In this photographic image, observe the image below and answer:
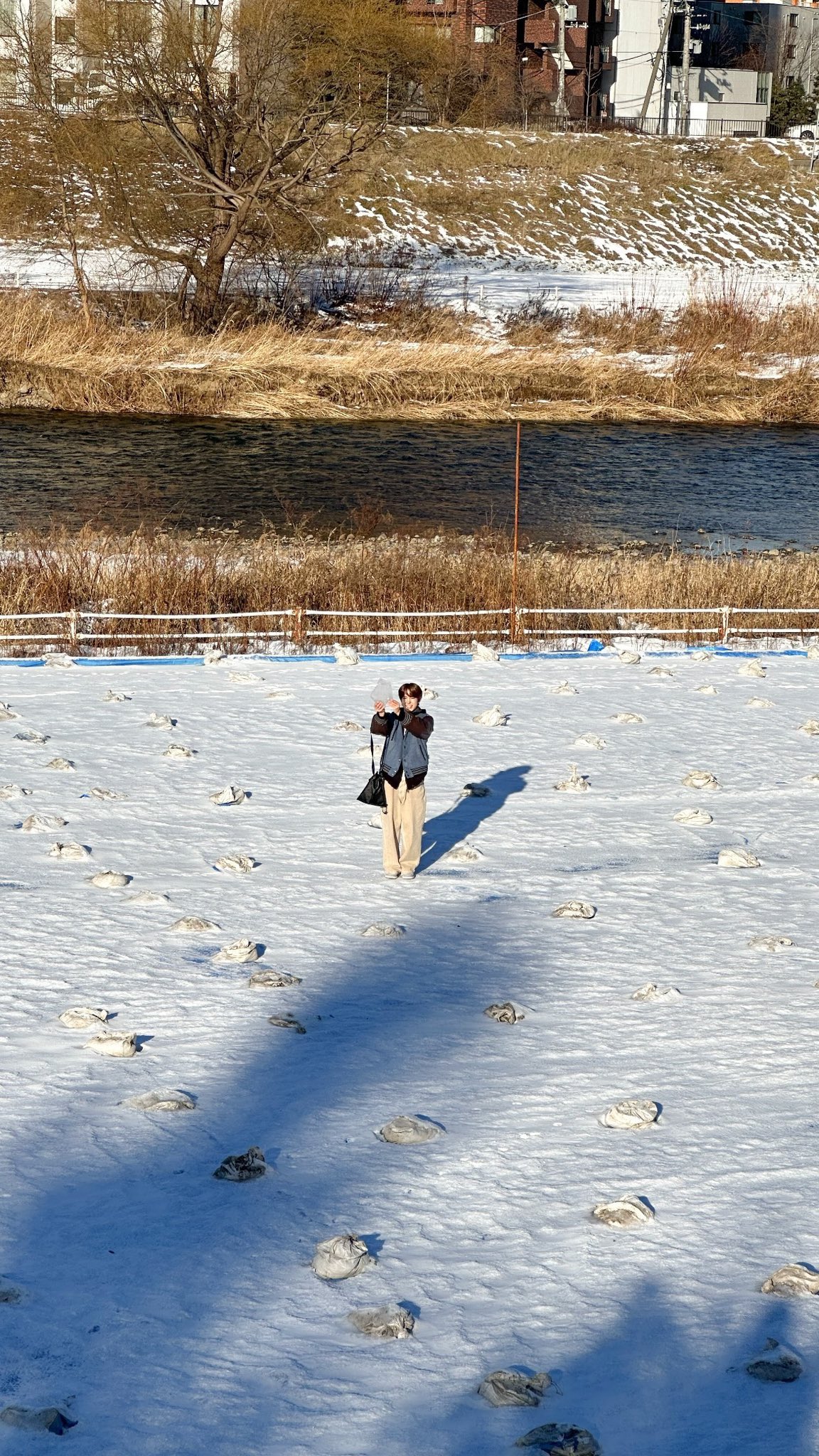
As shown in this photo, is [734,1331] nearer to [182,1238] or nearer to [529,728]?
[182,1238]

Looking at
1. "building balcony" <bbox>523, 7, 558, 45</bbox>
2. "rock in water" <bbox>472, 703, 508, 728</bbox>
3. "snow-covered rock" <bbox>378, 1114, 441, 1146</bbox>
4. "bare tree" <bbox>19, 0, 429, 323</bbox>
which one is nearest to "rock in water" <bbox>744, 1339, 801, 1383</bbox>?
"snow-covered rock" <bbox>378, 1114, 441, 1146</bbox>

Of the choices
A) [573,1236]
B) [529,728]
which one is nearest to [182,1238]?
[573,1236]

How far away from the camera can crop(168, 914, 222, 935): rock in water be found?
852 centimetres

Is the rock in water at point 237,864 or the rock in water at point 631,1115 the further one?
the rock in water at point 237,864

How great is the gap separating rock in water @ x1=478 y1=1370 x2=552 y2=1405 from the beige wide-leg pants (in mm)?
4632

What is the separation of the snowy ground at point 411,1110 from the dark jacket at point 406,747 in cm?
72

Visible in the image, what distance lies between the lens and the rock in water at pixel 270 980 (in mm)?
7891

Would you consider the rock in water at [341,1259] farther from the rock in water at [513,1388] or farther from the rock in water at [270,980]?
the rock in water at [270,980]

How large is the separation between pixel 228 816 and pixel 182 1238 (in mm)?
5189

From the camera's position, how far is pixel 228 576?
17.8m

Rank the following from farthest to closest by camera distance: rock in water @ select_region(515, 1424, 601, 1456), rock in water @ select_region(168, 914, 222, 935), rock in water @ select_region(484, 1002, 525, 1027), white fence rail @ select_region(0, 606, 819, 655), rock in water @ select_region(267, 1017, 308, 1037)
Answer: white fence rail @ select_region(0, 606, 819, 655), rock in water @ select_region(168, 914, 222, 935), rock in water @ select_region(484, 1002, 525, 1027), rock in water @ select_region(267, 1017, 308, 1037), rock in water @ select_region(515, 1424, 601, 1456)

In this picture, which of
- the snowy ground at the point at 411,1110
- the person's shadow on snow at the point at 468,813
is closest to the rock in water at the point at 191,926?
the snowy ground at the point at 411,1110

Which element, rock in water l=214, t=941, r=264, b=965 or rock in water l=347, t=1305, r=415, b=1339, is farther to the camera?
rock in water l=214, t=941, r=264, b=965

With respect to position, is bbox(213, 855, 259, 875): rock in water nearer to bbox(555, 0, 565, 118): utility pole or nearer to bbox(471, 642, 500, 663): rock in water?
bbox(471, 642, 500, 663): rock in water
